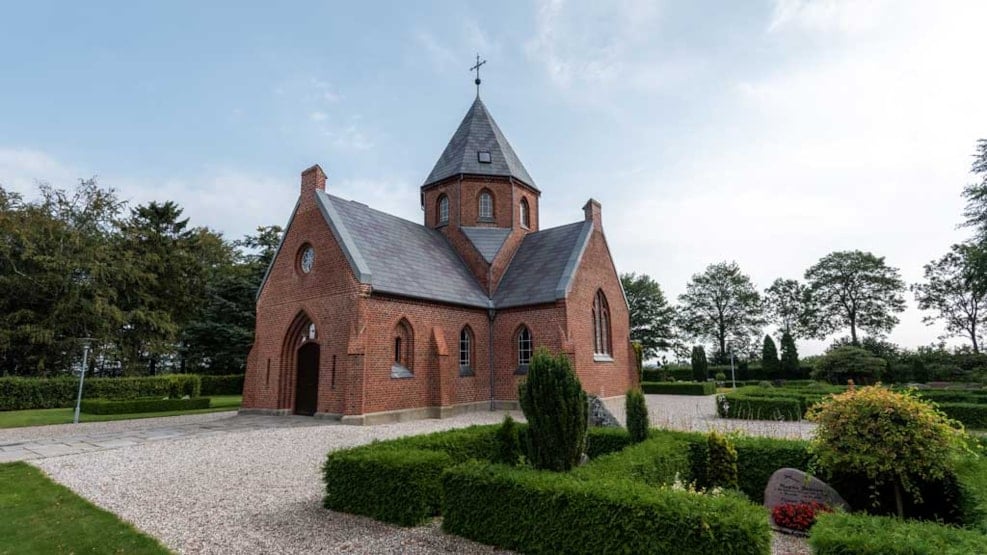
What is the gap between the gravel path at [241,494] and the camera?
5559mm

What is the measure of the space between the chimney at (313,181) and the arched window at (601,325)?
498 inches

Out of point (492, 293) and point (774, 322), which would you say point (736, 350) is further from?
point (492, 293)

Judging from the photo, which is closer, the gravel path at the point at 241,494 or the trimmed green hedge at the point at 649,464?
the gravel path at the point at 241,494

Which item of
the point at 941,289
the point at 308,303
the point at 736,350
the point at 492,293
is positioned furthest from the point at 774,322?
the point at 308,303

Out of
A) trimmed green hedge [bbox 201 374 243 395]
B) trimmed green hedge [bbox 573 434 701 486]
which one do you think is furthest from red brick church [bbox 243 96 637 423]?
trimmed green hedge [bbox 201 374 243 395]

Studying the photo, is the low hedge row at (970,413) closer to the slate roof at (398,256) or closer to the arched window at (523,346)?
the arched window at (523,346)

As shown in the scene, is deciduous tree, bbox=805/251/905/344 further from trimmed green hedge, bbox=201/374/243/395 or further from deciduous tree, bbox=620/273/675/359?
trimmed green hedge, bbox=201/374/243/395

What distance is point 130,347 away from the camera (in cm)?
3356

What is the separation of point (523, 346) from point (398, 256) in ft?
20.7

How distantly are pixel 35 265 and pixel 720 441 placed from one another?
37.6 metres

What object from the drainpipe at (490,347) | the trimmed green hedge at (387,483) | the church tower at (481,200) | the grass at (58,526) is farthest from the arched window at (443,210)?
the grass at (58,526)

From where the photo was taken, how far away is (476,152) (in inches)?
982

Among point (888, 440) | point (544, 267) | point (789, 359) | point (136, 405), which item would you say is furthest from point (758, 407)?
point (789, 359)

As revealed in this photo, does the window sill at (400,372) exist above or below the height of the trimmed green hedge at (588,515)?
above
